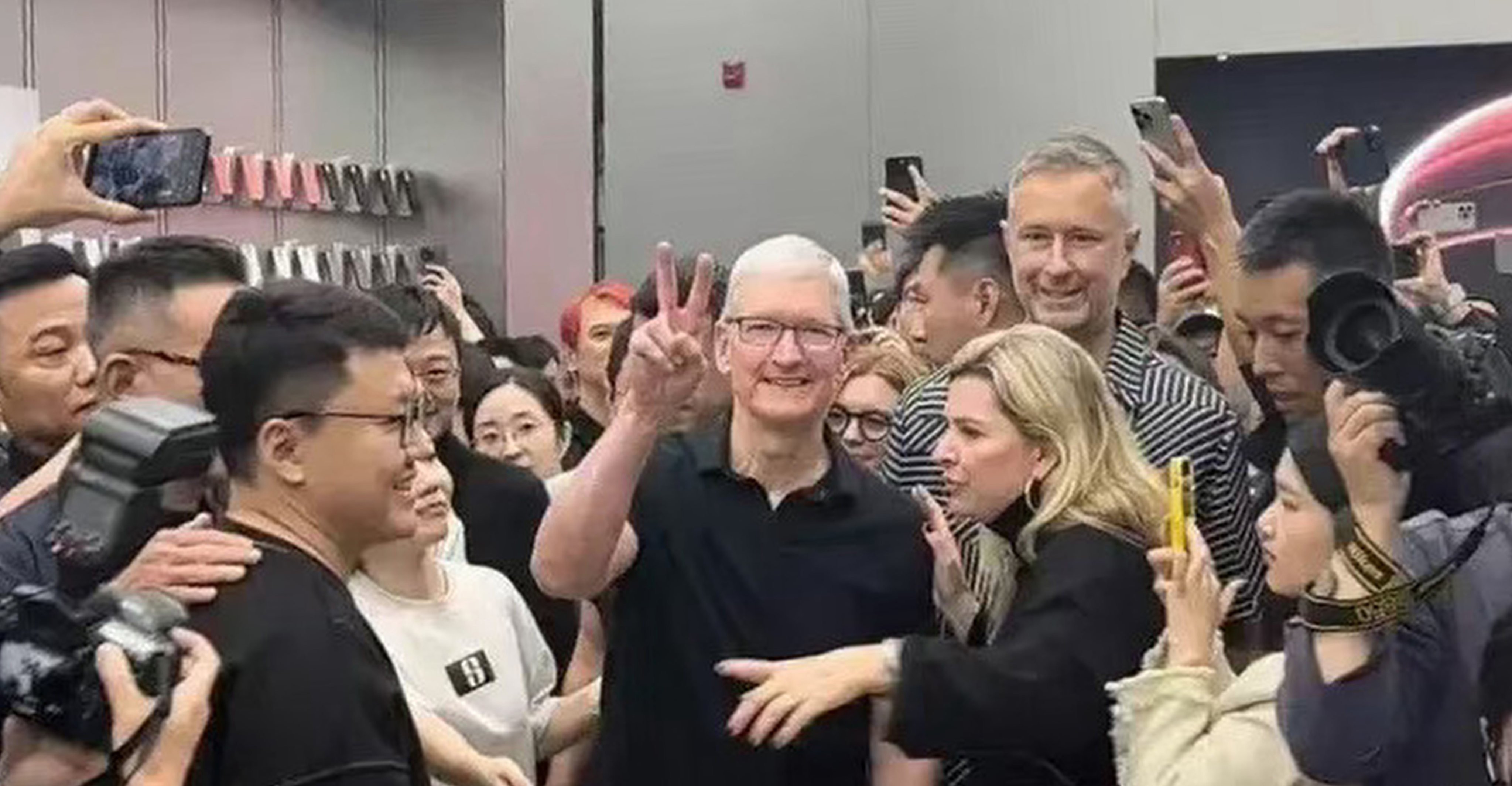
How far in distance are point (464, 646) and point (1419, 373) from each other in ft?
4.82

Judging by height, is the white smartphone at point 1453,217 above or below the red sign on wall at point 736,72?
below

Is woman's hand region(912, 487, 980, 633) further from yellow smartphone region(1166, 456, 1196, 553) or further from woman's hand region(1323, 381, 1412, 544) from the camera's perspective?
woman's hand region(1323, 381, 1412, 544)

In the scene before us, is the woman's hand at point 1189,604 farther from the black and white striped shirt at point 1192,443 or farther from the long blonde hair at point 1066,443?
the black and white striped shirt at point 1192,443

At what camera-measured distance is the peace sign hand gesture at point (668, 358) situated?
271 cm

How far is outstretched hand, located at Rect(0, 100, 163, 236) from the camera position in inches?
104

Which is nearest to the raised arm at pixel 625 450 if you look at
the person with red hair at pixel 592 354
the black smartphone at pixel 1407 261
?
the black smartphone at pixel 1407 261

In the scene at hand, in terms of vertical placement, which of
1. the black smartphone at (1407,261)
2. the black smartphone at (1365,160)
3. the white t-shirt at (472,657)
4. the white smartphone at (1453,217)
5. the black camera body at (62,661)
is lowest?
the white t-shirt at (472,657)

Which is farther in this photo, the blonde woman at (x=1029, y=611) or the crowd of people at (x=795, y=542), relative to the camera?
the blonde woman at (x=1029, y=611)

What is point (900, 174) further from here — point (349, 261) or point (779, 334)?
point (779, 334)

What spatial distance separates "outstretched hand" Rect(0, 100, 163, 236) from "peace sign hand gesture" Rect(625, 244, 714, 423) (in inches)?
25.1

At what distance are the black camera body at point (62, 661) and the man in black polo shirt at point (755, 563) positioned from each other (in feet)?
3.35

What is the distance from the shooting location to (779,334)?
293 cm

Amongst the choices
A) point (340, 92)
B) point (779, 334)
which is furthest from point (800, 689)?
point (340, 92)

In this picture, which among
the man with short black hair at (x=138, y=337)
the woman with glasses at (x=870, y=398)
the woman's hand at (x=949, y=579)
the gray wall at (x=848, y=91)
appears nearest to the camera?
the man with short black hair at (x=138, y=337)
